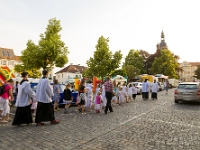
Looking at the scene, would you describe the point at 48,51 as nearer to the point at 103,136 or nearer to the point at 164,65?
the point at 103,136

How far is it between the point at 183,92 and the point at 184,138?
9.32m

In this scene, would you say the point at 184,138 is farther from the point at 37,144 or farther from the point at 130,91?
the point at 130,91

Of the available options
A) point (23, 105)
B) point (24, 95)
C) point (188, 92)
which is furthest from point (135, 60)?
point (23, 105)

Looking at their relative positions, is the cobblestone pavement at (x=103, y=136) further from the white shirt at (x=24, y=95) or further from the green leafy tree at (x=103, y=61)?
the green leafy tree at (x=103, y=61)

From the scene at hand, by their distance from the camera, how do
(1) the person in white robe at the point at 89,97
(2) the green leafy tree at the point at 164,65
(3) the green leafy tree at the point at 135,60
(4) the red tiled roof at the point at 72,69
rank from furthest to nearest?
(4) the red tiled roof at the point at 72,69 → (3) the green leafy tree at the point at 135,60 → (2) the green leafy tree at the point at 164,65 → (1) the person in white robe at the point at 89,97

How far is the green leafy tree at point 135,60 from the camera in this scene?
6419cm

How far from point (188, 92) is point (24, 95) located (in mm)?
11289

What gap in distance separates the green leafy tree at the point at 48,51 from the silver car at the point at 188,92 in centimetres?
1426

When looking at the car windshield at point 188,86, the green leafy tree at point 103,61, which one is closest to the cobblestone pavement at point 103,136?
the car windshield at point 188,86

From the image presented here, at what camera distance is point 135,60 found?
212ft

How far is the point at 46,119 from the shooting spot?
7082 mm

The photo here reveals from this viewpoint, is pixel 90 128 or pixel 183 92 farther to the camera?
pixel 183 92

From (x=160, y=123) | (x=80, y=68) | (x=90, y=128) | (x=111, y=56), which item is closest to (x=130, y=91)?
(x=160, y=123)

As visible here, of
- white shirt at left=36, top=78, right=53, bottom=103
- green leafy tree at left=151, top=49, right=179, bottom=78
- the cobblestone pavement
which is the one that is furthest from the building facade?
the cobblestone pavement
